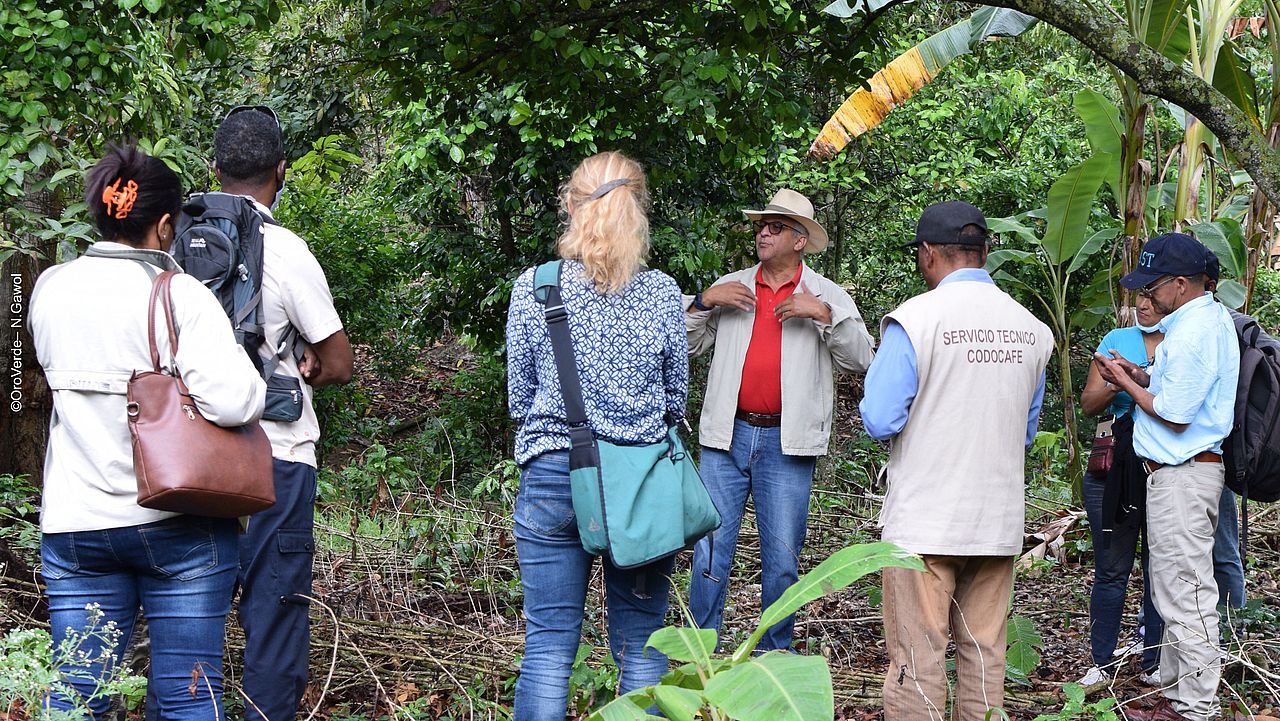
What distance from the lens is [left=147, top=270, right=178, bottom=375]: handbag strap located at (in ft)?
9.36

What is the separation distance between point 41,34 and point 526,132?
4891 mm

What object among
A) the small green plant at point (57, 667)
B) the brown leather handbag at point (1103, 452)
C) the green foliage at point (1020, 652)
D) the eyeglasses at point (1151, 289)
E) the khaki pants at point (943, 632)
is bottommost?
the green foliage at point (1020, 652)

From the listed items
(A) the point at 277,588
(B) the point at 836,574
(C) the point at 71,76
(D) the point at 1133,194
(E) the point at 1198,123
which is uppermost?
(E) the point at 1198,123

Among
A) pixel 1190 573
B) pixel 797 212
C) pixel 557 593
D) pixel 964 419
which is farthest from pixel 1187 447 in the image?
pixel 557 593

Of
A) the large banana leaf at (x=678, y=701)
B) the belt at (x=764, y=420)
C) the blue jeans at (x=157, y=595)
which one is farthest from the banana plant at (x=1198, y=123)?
the blue jeans at (x=157, y=595)

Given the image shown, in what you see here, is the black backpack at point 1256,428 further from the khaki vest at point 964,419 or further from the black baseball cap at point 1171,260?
the khaki vest at point 964,419

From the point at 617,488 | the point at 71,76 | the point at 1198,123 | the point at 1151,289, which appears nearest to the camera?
the point at 617,488

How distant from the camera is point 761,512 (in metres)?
4.91

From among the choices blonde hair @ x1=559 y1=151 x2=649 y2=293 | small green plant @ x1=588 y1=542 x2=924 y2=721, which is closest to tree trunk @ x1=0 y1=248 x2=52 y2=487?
blonde hair @ x1=559 y1=151 x2=649 y2=293

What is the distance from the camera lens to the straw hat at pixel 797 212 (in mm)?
4953

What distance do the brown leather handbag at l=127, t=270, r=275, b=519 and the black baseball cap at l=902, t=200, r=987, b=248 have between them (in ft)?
7.48

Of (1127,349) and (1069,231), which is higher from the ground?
(1069,231)

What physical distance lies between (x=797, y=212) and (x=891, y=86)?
409 cm

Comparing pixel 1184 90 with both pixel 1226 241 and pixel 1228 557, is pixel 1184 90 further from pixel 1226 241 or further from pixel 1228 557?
pixel 1226 241
